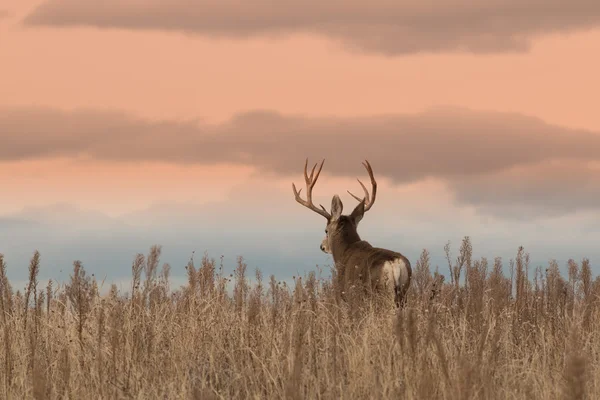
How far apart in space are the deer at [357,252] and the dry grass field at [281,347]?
88 cm

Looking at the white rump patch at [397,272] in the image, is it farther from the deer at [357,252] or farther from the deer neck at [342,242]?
the deer neck at [342,242]

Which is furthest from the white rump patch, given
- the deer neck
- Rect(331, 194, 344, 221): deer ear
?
Rect(331, 194, 344, 221): deer ear

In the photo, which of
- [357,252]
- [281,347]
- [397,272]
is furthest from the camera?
[357,252]

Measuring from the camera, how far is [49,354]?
289 inches

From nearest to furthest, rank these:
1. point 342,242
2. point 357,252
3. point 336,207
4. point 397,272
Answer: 1. point 397,272
2. point 357,252
3. point 342,242
4. point 336,207

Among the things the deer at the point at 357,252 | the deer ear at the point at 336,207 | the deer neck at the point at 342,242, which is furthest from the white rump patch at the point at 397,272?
the deer ear at the point at 336,207

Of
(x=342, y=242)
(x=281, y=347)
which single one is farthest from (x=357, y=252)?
(x=281, y=347)

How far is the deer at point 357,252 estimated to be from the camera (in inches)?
423

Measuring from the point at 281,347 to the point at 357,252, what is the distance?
582 centimetres

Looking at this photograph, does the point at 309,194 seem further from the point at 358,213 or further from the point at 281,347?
the point at 281,347

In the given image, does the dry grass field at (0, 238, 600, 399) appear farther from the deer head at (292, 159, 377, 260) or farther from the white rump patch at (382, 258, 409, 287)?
the deer head at (292, 159, 377, 260)

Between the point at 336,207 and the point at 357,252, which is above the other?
the point at 336,207

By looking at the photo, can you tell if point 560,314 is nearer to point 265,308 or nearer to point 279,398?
point 265,308

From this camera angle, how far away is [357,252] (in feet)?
39.3
